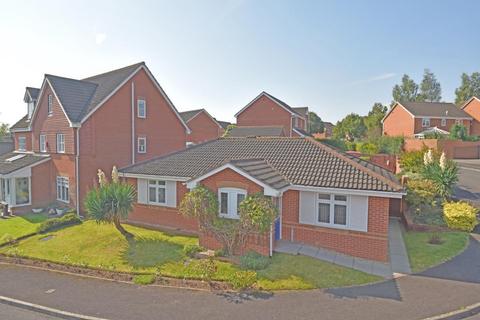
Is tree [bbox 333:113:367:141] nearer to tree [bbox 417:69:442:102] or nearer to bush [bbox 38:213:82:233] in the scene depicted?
tree [bbox 417:69:442:102]

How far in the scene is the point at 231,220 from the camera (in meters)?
12.1

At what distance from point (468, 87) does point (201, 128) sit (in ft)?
232

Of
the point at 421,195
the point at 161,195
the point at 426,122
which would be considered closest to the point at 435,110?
the point at 426,122

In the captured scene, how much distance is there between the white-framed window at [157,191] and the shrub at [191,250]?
4132 mm

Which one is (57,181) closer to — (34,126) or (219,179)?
(34,126)

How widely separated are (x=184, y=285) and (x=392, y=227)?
10719mm

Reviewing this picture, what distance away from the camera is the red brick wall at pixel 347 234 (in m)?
11.3

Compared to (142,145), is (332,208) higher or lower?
lower

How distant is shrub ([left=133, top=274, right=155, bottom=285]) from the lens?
9.98 metres

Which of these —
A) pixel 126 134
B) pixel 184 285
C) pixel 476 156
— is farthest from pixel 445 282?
pixel 476 156

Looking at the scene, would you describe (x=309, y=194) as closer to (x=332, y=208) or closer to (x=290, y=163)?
(x=332, y=208)

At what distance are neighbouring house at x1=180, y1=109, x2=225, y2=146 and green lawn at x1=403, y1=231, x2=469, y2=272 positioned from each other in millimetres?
33095

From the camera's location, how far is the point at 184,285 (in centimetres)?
968

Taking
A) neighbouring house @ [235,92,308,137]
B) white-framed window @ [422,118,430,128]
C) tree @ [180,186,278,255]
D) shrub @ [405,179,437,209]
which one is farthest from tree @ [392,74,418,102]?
tree @ [180,186,278,255]
